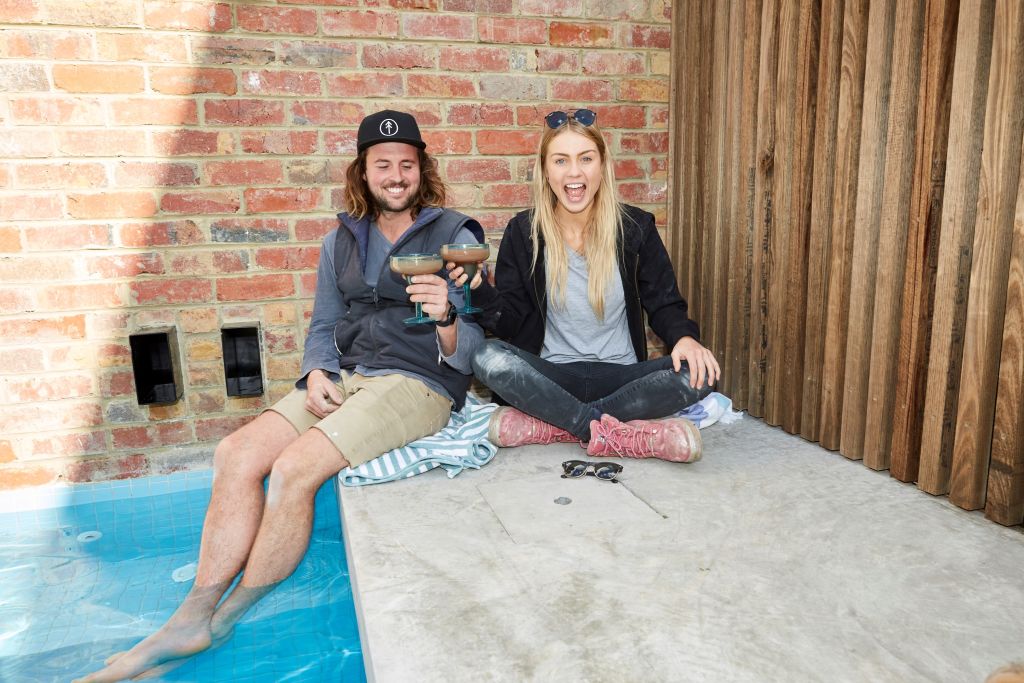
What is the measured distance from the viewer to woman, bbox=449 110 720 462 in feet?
8.23

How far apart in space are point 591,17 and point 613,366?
1591 millimetres

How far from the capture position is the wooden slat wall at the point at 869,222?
1911 mm

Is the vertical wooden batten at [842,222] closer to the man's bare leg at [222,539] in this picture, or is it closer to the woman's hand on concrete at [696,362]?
the woman's hand on concrete at [696,362]

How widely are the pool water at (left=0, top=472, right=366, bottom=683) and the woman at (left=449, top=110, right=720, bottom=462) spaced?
0.82 m

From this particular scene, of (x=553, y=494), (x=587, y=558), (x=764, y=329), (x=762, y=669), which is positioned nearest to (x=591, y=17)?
(x=764, y=329)

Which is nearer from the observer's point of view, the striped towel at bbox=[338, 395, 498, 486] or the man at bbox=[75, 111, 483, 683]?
the man at bbox=[75, 111, 483, 683]

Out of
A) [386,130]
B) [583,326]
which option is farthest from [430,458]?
[386,130]

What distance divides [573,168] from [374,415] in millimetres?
1130

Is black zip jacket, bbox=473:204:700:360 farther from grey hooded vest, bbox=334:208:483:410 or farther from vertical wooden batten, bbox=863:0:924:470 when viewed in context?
vertical wooden batten, bbox=863:0:924:470

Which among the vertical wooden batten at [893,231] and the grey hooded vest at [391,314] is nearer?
the vertical wooden batten at [893,231]

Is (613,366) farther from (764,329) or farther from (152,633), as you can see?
(152,633)

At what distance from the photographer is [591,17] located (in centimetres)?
318

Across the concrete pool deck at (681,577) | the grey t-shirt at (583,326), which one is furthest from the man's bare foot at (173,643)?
the grey t-shirt at (583,326)

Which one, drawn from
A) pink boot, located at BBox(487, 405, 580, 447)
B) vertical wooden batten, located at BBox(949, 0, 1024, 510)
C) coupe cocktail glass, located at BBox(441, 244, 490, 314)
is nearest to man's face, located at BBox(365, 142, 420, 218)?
coupe cocktail glass, located at BBox(441, 244, 490, 314)
